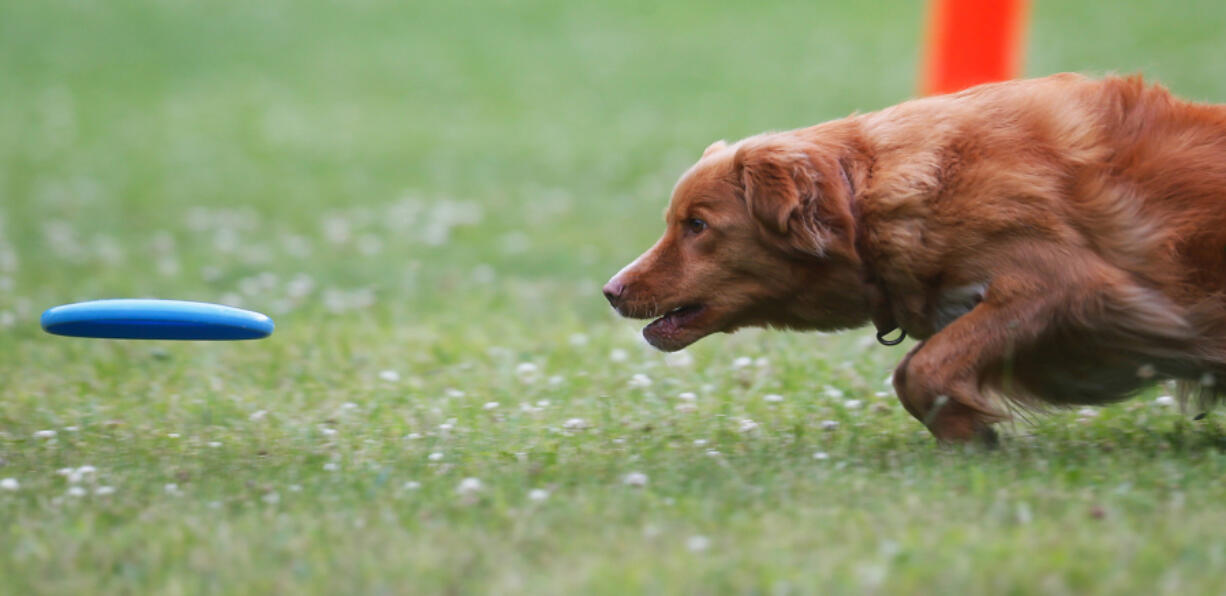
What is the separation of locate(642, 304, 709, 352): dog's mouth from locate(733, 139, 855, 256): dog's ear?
520 mm

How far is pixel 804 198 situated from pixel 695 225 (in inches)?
21.1

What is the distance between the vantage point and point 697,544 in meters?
3.76

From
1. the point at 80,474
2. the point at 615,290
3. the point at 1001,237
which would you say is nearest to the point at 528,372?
the point at 615,290

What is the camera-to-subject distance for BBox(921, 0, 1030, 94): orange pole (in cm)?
1090

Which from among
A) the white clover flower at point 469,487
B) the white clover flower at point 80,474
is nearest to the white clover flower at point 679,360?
the white clover flower at point 469,487

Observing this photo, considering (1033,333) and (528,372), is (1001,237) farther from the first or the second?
(528,372)

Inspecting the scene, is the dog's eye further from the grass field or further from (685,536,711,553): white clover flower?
(685,536,711,553): white clover flower

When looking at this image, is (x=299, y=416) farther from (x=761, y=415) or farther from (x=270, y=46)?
(x=270, y=46)

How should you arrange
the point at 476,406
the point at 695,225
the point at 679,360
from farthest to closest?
the point at 679,360, the point at 476,406, the point at 695,225

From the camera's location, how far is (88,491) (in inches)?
184

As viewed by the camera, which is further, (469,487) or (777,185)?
(777,185)

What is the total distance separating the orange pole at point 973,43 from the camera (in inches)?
429

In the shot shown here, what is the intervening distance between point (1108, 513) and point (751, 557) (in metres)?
1.12

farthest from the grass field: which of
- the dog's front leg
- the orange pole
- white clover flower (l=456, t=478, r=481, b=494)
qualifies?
the orange pole
